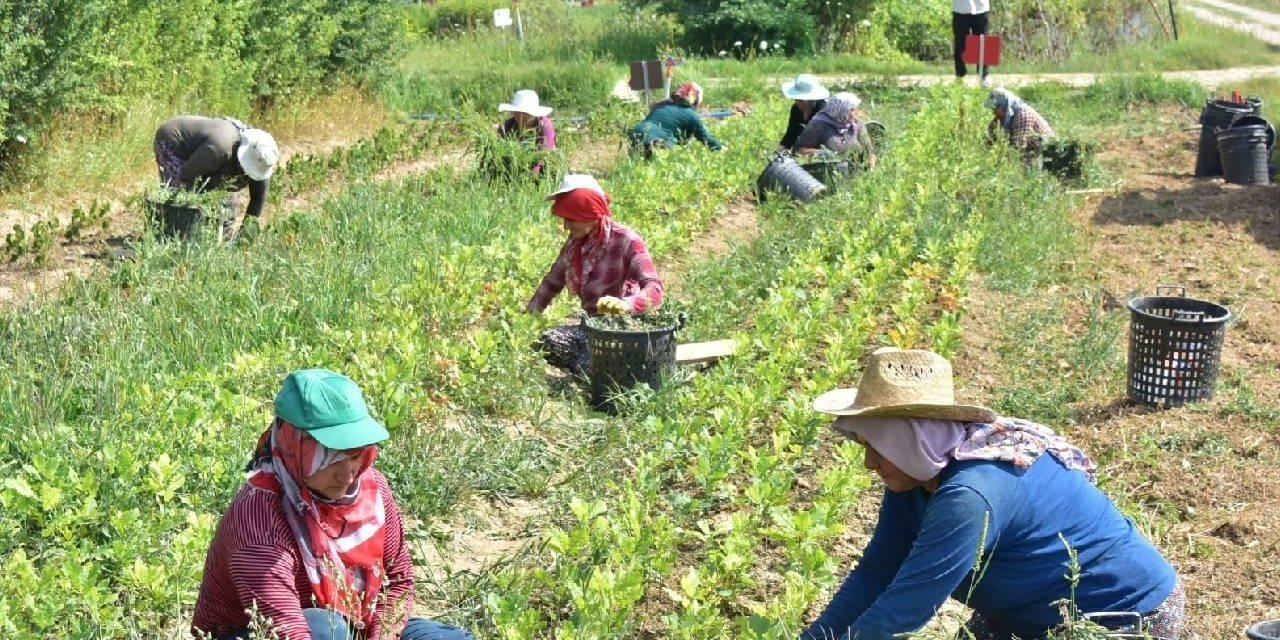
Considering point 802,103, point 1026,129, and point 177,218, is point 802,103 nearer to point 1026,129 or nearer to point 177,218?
point 1026,129

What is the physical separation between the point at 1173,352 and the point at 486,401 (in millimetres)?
2923

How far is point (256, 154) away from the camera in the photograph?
8.62 meters

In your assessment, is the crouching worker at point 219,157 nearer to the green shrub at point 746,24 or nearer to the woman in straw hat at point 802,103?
the woman in straw hat at point 802,103

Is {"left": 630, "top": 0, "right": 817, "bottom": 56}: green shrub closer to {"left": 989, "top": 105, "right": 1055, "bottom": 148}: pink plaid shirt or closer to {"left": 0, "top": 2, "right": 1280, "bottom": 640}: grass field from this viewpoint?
{"left": 989, "top": 105, "right": 1055, "bottom": 148}: pink plaid shirt

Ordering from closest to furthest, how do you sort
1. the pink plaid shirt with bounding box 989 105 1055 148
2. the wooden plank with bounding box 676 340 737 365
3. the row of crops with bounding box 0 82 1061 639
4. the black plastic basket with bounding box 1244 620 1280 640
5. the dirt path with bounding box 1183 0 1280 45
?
the black plastic basket with bounding box 1244 620 1280 640, the row of crops with bounding box 0 82 1061 639, the wooden plank with bounding box 676 340 737 365, the pink plaid shirt with bounding box 989 105 1055 148, the dirt path with bounding box 1183 0 1280 45

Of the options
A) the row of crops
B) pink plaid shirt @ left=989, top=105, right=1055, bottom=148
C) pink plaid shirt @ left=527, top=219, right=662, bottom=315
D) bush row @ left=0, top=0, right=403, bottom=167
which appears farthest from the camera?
pink plaid shirt @ left=989, top=105, right=1055, bottom=148

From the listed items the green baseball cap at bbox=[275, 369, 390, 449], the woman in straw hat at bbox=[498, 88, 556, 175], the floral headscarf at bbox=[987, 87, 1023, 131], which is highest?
the green baseball cap at bbox=[275, 369, 390, 449]

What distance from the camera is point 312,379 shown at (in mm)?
3186

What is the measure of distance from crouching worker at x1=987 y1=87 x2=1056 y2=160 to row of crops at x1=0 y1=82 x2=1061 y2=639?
87.1 inches

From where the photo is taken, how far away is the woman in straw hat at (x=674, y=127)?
11117mm

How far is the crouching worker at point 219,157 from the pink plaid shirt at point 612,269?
2.94 metres

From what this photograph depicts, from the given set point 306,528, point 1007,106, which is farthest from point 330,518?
point 1007,106

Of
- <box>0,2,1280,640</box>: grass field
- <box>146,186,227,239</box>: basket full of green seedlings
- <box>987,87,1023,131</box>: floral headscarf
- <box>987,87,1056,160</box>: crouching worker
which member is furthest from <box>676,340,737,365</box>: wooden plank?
<box>987,87,1023,131</box>: floral headscarf

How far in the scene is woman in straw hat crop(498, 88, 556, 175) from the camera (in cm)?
1016
